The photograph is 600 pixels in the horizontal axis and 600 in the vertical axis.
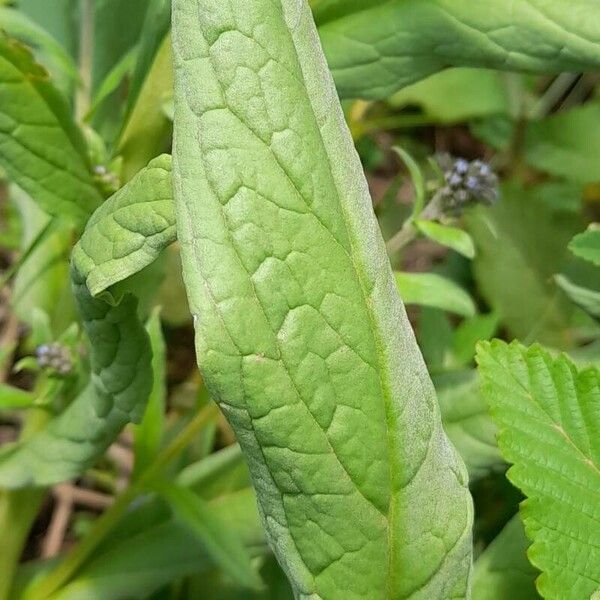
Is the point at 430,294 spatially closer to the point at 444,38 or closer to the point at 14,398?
the point at 444,38

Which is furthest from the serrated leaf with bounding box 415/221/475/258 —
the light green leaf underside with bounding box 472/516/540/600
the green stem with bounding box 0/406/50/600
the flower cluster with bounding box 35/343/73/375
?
the green stem with bounding box 0/406/50/600

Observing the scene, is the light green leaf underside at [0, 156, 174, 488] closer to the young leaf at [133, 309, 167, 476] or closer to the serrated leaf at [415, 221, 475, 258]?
the young leaf at [133, 309, 167, 476]

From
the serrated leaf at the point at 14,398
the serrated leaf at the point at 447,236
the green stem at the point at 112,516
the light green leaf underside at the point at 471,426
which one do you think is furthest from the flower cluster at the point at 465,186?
the serrated leaf at the point at 14,398

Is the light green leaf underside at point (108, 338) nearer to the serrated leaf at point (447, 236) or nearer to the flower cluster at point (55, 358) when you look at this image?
the flower cluster at point (55, 358)

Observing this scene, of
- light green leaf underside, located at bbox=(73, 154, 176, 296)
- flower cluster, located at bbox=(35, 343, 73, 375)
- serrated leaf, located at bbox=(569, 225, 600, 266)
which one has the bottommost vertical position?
serrated leaf, located at bbox=(569, 225, 600, 266)

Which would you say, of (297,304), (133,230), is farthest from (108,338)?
(297,304)

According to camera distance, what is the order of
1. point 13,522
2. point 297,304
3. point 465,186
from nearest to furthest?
point 297,304, point 465,186, point 13,522
